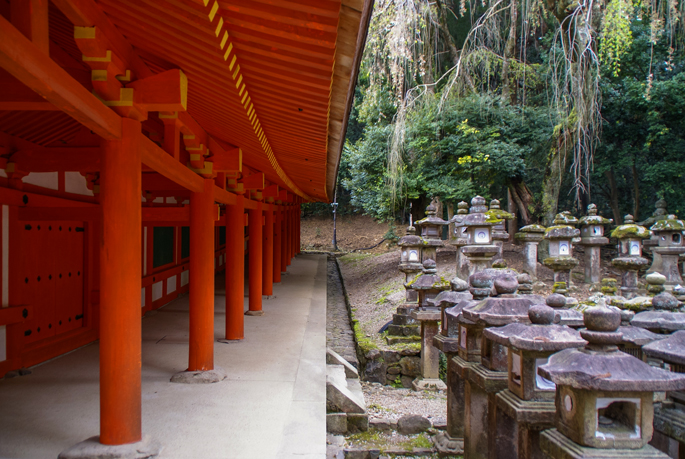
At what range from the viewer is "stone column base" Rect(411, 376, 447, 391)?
693 cm

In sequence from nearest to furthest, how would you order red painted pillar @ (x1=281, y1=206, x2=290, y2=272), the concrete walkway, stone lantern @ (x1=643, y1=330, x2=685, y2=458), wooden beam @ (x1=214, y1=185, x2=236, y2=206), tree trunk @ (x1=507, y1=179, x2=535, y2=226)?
stone lantern @ (x1=643, y1=330, x2=685, y2=458), the concrete walkway, wooden beam @ (x1=214, y1=185, x2=236, y2=206), tree trunk @ (x1=507, y1=179, x2=535, y2=226), red painted pillar @ (x1=281, y1=206, x2=290, y2=272)

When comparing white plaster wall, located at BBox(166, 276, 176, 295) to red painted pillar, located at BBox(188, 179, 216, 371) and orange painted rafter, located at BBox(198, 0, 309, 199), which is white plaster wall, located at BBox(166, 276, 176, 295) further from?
orange painted rafter, located at BBox(198, 0, 309, 199)

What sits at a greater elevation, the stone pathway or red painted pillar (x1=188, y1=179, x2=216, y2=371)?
red painted pillar (x1=188, y1=179, x2=216, y2=371)

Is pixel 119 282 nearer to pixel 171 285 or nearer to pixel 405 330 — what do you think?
pixel 405 330

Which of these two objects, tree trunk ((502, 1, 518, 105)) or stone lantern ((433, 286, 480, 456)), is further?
tree trunk ((502, 1, 518, 105))

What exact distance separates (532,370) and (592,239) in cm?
899

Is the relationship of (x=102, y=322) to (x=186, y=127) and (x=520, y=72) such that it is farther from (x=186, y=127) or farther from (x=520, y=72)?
(x=520, y=72)

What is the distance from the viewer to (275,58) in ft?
7.64

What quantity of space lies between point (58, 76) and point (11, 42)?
1.04 ft

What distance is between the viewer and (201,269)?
4434 mm

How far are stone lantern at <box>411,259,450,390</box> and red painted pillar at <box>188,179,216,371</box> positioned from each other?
351 centimetres

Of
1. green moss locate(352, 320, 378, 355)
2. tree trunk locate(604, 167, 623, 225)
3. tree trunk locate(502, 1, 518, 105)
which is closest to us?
green moss locate(352, 320, 378, 355)

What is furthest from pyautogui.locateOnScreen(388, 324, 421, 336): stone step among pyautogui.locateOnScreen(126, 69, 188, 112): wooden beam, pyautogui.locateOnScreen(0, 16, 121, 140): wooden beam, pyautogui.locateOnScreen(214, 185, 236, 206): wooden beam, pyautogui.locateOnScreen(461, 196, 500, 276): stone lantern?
pyautogui.locateOnScreen(0, 16, 121, 140): wooden beam

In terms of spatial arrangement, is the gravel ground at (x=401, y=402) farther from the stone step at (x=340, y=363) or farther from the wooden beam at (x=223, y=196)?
the wooden beam at (x=223, y=196)
